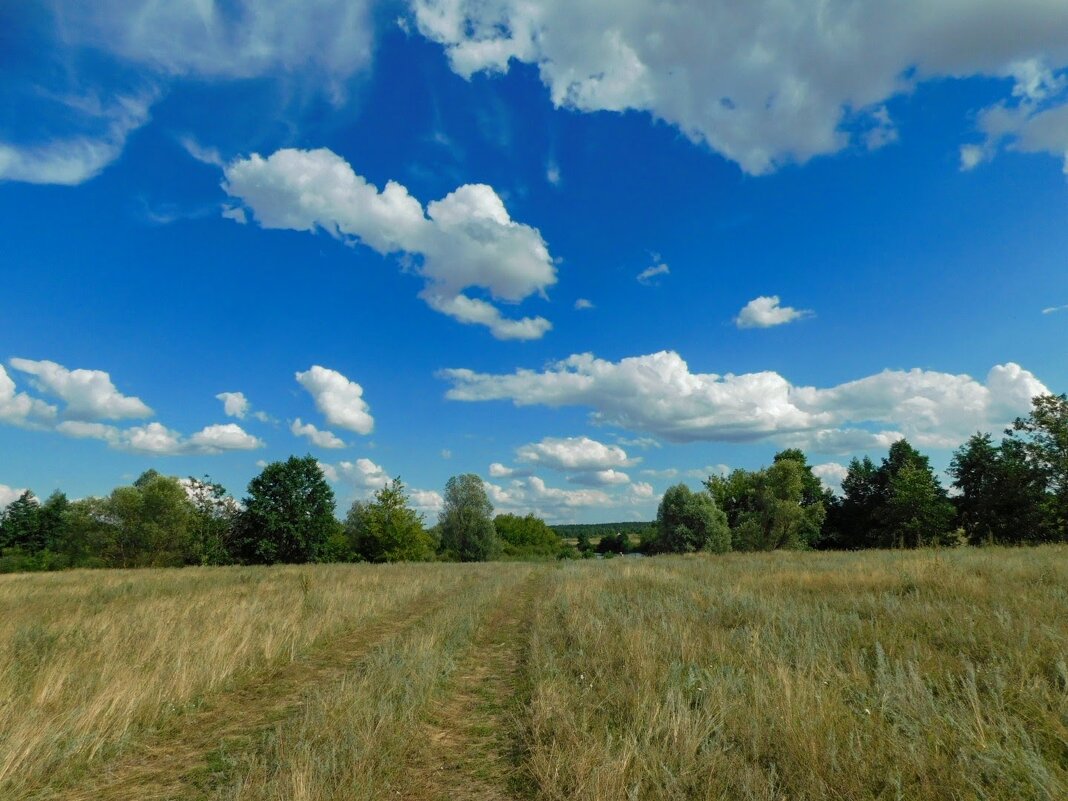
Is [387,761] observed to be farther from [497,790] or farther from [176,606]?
[176,606]

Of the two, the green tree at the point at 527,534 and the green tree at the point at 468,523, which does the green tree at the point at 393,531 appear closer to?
the green tree at the point at 468,523

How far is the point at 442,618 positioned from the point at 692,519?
52307 millimetres

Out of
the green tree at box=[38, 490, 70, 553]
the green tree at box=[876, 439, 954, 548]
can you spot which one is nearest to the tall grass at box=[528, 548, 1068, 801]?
the green tree at box=[876, 439, 954, 548]

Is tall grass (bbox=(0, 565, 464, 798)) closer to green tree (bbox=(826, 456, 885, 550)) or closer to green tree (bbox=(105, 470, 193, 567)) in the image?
green tree (bbox=(105, 470, 193, 567))

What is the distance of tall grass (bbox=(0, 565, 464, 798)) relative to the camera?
5.12m

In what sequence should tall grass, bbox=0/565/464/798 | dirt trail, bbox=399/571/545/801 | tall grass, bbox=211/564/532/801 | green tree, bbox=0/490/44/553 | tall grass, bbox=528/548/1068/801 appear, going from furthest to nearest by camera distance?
1. green tree, bbox=0/490/44/553
2. tall grass, bbox=0/565/464/798
3. dirt trail, bbox=399/571/545/801
4. tall grass, bbox=211/564/532/801
5. tall grass, bbox=528/548/1068/801

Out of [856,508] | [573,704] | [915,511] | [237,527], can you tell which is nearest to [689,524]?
[915,511]

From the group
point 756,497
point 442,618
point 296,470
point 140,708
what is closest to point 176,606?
point 442,618

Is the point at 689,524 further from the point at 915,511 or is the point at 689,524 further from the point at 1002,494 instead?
the point at 1002,494

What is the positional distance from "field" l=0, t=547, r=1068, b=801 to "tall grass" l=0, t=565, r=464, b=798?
0.04 m

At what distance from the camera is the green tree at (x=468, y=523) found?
69125 millimetres

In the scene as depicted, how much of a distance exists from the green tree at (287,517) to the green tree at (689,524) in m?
36.4

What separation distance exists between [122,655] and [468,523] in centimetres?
6313

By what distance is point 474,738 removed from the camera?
537cm
